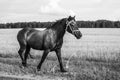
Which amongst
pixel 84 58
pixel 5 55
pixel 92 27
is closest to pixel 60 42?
pixel 84 58

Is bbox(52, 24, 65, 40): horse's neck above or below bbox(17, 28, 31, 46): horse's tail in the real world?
above

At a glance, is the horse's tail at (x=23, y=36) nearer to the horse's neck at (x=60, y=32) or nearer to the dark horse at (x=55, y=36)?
the dark horse at (x=55, y=36)

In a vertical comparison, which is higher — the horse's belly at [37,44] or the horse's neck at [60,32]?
the horse's neck at [60,32]

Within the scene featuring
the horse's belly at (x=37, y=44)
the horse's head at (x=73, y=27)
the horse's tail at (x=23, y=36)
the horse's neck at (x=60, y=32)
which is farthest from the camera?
the horse's tail at (x=23, y=36)

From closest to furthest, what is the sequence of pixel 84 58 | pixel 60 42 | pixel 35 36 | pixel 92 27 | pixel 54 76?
pixel 54 76 → pixel 60 42 → pixel 35 36 → pixel 84 58 → pixel 92 27

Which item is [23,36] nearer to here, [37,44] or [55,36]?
[37,44]

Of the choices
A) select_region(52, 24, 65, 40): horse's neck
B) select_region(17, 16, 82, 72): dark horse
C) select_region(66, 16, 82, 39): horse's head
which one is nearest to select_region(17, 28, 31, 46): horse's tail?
select_region(17, 16, 82, 72): dark horse

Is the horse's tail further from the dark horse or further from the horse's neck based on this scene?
the horse's neck

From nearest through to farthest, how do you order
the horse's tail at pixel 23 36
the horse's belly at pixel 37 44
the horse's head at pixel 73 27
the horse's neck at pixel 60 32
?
the horse's head at pixel 73 27 → the horse's neck at pixel 60 32 → the horse's belly at pixel 37 44 → the horse's tail at pixel 23 36

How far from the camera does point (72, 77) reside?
323 inches

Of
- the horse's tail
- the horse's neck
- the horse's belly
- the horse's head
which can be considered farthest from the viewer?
the horse's tail

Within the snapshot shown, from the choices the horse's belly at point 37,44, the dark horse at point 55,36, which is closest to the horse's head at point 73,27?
→ the dark horse at point 55,36

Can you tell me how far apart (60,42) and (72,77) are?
5.21 feet

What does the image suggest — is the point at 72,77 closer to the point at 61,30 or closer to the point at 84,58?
the point at 61,30
